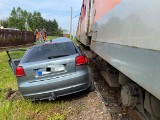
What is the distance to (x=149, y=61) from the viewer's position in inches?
120

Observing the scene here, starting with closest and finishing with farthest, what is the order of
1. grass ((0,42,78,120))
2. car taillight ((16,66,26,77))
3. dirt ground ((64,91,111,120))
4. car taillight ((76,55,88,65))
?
dirt ground ((64,91,111,120))
grass ((0,42,78,120))
car taillight ((16,66,26,77))
car taillight ((76,55,88,65))

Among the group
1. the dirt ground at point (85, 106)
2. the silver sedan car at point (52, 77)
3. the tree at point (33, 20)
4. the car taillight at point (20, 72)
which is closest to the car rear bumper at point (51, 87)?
the silver sedan car at point (52, 77)

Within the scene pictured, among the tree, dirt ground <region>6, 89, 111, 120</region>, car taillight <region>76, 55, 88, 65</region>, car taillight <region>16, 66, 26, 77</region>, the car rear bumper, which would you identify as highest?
car taillight <region>76, 55, 88, 65</region>

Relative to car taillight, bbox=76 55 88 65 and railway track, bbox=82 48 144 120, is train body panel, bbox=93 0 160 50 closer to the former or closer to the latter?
railway track, bbox=82 48 144 120

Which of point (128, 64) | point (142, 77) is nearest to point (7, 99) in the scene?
point (128, 64)

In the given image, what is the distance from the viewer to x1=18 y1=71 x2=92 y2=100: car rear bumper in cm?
759

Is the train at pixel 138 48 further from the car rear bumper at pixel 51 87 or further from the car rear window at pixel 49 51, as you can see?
the car rear window at pixel 49 51

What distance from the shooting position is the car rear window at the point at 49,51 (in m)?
8.04

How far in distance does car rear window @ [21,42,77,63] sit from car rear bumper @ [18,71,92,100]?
63cm

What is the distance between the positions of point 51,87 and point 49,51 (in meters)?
1.04

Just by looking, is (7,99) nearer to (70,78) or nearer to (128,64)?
(70,78)

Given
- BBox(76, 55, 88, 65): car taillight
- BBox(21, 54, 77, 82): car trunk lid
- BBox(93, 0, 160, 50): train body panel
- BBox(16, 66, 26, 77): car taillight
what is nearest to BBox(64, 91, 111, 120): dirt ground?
BBox(21, 54, 77, 82): car trunk lid

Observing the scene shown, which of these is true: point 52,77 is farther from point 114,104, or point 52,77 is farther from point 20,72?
point 114,104

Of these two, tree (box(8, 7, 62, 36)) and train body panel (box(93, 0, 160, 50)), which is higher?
train body panel (box(93, 0, 160, 50))
